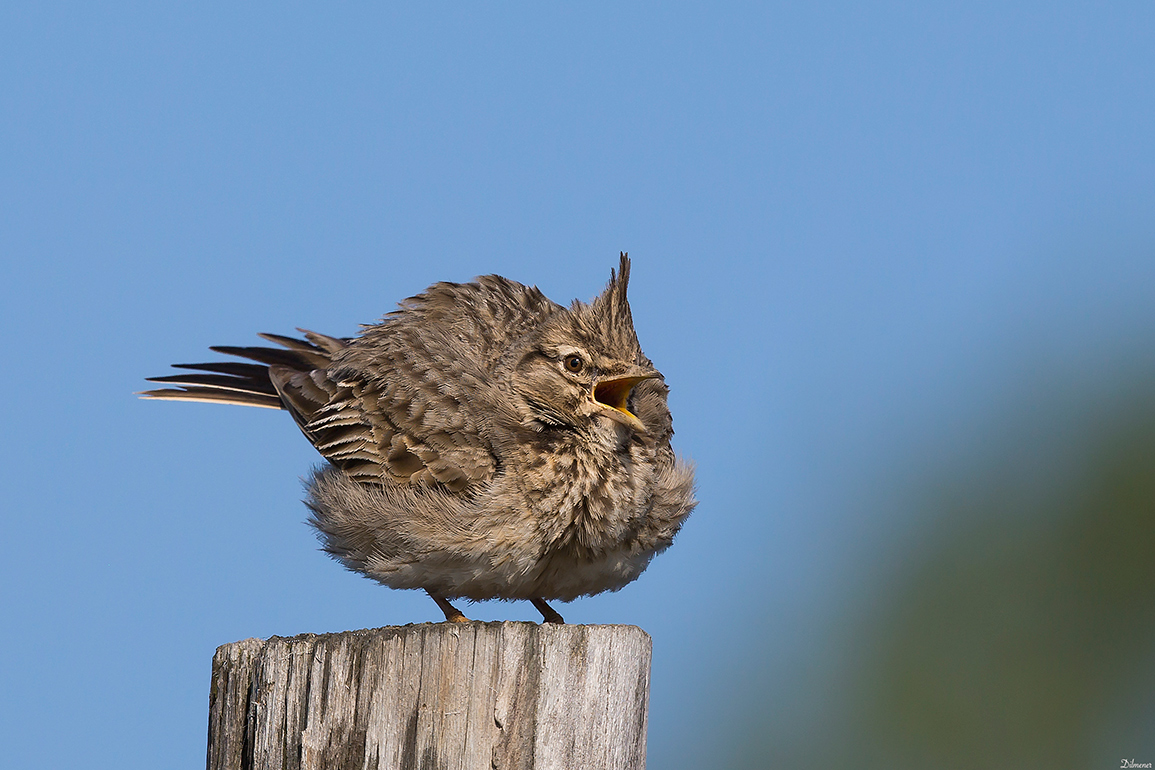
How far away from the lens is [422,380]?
20.4ft

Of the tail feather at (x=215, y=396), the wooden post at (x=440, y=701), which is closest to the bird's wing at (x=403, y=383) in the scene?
the tail feather at (x=215, y=396)

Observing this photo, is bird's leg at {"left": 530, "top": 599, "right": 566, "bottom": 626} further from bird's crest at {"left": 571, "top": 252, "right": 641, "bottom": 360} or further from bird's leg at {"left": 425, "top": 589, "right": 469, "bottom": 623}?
bird's crest at {"left": 571, "top": 252, "right": 641, "bottom": 360}

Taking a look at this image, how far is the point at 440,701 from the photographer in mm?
3502

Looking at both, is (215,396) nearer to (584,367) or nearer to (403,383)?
(403,383)

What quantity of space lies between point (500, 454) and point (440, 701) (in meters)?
2.24

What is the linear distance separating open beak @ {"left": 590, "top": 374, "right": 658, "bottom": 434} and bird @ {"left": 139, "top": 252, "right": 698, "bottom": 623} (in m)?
0.01

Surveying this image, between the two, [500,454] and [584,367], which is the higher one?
[584,367]

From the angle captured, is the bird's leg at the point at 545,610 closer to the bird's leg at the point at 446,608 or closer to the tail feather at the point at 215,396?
the bird's leg at the point at 446,608

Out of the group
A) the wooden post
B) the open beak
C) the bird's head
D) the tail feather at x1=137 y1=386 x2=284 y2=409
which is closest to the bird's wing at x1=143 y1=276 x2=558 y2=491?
the tail feather at x1=137 y1=386 x2=284 y2=409

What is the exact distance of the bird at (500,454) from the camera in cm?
544

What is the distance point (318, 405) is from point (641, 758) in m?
3.71

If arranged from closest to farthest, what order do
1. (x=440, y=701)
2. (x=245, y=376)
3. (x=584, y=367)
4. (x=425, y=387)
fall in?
(x=440, y=701) → (x=584, y=367) → (x=425, y=387) → (x=245, y=376)

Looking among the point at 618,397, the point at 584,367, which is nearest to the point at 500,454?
the point at 584,367

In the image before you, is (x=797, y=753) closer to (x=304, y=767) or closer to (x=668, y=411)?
(x=668, y=411)
